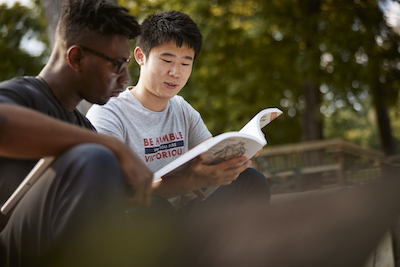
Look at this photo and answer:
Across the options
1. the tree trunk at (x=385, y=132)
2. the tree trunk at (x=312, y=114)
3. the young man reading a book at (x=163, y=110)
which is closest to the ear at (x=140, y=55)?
the young man reading a book at (x=163, y=110)

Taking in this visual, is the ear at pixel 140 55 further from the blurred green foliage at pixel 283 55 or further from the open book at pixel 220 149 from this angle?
the blurred green foliage at pixel 283 55

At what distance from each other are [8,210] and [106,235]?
37 centimetres

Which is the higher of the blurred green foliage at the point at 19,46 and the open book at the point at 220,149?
the blurred green foliage at the point at 19,46

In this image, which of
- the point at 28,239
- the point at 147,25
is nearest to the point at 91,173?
the point at 28,239

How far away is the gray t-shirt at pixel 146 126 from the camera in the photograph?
217cm

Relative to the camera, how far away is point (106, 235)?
42.6 inches

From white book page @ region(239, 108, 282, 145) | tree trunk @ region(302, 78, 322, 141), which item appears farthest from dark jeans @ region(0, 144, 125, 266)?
tree trunk @ region(302, 78, 322, 141)

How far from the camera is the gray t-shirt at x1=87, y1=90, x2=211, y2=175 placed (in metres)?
2.17

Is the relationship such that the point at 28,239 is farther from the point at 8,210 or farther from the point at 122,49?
the point at 122,49

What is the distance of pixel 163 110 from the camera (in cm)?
245

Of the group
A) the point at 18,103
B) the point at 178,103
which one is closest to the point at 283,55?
the point at 178,103

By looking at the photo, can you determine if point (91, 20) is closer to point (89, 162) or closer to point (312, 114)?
point (89, 162)

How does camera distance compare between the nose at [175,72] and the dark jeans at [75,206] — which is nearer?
the dark jeans at [75,206]

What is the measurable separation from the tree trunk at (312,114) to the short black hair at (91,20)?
841cm
